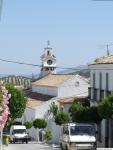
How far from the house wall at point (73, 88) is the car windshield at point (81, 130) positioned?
3049 cm

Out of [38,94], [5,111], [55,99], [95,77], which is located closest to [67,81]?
[55,99]

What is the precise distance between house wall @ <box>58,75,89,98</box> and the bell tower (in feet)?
43.1

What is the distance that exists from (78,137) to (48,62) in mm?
46895

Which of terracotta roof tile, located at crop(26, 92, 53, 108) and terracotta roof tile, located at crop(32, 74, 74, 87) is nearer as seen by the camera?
terracotta roof tile, located at crop(26, 92, 53, 108)

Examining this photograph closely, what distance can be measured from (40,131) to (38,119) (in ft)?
4.44

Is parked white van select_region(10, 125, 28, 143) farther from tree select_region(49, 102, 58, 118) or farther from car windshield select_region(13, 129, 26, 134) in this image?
tree select_region(49, 102, 58, 118)

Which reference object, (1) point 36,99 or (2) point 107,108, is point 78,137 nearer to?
(2) point 107,108

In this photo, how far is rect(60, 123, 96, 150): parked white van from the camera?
27594 mm

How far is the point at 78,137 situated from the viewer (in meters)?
Answer: 28.0

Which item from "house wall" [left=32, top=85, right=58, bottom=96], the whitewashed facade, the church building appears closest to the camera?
the church building

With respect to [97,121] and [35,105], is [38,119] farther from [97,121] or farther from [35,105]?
[97,121]

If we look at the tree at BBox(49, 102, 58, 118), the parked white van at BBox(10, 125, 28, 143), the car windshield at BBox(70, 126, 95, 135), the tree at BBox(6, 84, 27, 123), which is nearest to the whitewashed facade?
the tree at BBox(49, 102, 58, 118)

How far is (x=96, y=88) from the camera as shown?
140 feet

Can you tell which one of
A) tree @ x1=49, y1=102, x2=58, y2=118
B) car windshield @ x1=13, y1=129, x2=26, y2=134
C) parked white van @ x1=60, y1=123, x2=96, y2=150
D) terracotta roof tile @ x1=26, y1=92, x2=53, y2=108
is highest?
terracotta roof tile @ x1=26, y1=92, x2=53, y2=108
